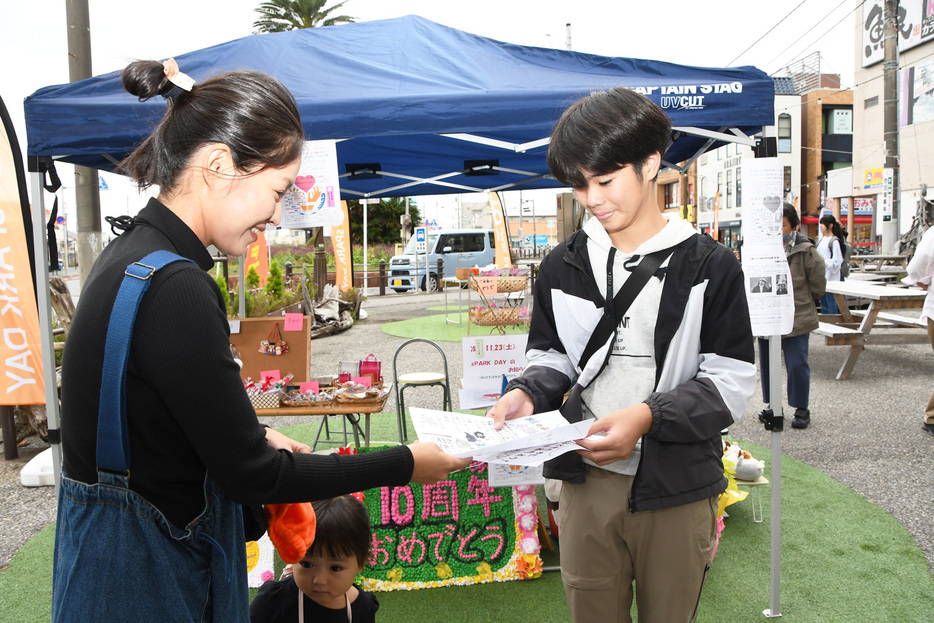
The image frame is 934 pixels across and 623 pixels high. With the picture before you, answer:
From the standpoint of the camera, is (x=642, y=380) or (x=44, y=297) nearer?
(x=642, y=380)

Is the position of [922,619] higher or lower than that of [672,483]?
lower

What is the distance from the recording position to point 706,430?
150 cm

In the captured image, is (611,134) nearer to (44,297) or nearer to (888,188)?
(44,297)

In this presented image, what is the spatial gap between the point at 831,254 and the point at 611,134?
9.85 m

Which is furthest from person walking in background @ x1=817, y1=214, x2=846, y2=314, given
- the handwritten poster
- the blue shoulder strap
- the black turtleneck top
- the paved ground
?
the blue shoulder strap

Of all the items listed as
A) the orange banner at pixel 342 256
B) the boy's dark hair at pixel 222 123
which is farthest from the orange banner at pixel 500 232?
the boy's dark hair at pixel 222 123

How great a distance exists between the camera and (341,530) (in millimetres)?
2031

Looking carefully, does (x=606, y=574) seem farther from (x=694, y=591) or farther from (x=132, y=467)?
(x=132, y=467)

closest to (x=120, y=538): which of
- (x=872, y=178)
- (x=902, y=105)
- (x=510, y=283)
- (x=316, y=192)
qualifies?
(x=316, y=192)

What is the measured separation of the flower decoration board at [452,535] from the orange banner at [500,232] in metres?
11.3

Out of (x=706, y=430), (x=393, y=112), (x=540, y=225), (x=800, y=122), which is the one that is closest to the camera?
(x=706, y=430)

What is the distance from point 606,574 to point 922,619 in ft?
6.98

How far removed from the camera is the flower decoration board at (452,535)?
3.09 m

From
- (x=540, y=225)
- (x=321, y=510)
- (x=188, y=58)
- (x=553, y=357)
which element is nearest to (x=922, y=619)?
(x=553, y=357)
